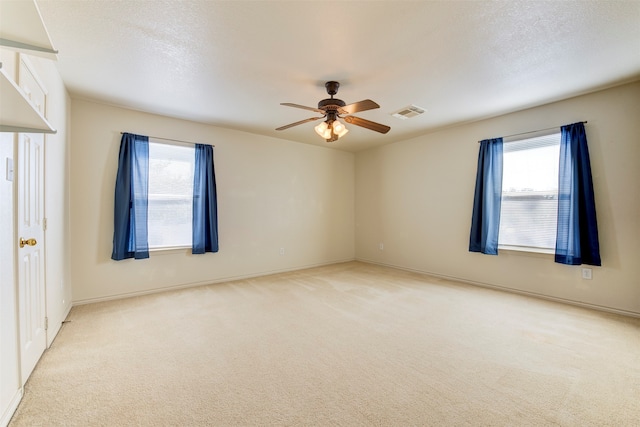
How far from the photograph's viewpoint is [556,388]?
183 centimetres

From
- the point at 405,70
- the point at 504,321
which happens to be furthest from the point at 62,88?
the point at 504,321

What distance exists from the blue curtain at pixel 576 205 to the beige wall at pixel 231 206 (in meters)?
3.80

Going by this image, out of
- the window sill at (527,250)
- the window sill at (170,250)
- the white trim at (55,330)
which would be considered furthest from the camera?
the window sill at (170,250)

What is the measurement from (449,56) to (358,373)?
9.11 feet

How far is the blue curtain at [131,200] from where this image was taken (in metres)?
3.55

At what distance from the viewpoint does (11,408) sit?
1572mm

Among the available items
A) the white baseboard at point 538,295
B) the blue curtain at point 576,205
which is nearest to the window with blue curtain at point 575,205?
the blue curtain at point 576,205

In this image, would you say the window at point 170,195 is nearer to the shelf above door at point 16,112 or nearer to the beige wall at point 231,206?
the beige wall at point 231,206

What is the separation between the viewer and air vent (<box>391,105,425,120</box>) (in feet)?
12.0

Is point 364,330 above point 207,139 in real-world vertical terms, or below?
below

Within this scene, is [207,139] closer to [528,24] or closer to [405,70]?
[405,70]

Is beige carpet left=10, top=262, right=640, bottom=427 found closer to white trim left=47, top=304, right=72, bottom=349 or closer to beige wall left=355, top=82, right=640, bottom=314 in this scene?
white trim left=47, top=304, right=72, bottom=349

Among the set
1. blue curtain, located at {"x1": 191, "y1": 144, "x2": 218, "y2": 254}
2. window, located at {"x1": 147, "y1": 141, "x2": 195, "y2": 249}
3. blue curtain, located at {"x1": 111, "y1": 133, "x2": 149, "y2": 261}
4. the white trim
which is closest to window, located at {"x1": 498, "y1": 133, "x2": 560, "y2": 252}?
blue curtain, located at {"x1": 191, "y1": 144, "x2": 218, "y2": 254}

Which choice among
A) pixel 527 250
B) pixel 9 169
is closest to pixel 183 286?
pixel 9 169
